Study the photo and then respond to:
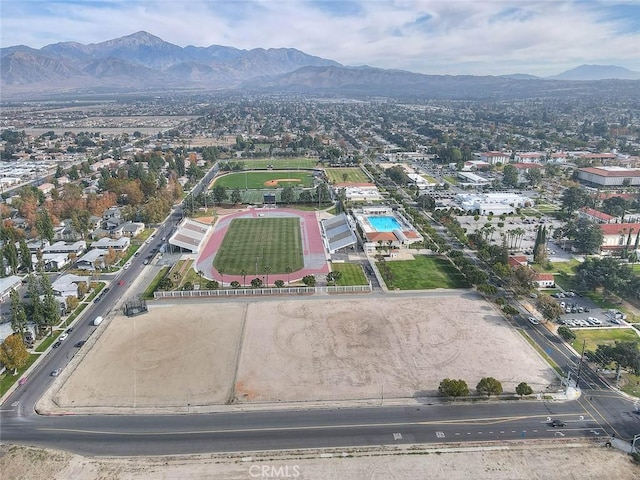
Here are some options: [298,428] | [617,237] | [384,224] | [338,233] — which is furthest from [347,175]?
[298,428]

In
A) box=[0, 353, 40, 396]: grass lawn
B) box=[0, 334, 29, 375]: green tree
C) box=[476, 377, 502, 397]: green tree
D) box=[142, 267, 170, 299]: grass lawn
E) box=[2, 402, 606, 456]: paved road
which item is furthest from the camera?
box=[142, 267, 170, 299]: grass lawn

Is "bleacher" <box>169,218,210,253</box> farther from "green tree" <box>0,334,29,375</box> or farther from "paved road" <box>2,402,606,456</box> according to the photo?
"paved road" <box>2,402,606,456</box>

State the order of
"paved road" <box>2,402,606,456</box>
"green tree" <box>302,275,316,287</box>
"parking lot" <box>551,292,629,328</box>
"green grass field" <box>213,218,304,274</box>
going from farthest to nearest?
"green grass field" <box>213,218,304,274</box> < "green tree" <box>302,275,316,287</box> < "parking lot" <box>551,292,629,328</box> < "paved road" <box>2,402,606,456</box>

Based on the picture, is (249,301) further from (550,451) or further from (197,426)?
(550,451)

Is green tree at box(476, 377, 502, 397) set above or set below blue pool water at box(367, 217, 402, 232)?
below

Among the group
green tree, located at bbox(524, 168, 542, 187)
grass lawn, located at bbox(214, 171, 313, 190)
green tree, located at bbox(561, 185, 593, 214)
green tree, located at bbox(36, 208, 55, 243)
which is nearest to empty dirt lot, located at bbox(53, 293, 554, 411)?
green tree, located at bbox(36, 208, 55, 243)

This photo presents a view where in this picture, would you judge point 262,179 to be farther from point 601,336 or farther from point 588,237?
point 601,336

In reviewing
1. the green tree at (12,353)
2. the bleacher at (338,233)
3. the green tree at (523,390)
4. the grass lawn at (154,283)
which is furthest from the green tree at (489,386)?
the green tree at (12,353)
